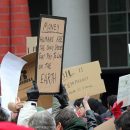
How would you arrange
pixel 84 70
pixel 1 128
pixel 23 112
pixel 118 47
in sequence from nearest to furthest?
1. pixel 1 128
2. pixel 23 112
3. pixel 84 70
4. pixel 118 47

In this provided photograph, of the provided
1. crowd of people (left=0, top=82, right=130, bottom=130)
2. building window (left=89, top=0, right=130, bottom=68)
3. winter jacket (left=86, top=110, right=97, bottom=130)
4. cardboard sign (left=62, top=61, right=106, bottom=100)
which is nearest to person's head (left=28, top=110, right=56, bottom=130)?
crowd of people (left=0, top=82, right=130, bottom=130)

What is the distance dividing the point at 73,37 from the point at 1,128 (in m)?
9.27

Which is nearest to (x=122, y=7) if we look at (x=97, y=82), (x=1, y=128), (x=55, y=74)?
(x=97, y=82)

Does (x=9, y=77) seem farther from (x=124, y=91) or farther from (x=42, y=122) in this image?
(x=124, y=91)

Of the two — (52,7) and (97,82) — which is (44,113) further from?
(52,7)

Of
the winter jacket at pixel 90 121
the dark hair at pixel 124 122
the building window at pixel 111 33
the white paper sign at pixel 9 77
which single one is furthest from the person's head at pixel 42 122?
the building window at pixel 111 33

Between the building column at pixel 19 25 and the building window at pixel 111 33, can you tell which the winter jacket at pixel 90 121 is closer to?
the building column at pixel 19 25

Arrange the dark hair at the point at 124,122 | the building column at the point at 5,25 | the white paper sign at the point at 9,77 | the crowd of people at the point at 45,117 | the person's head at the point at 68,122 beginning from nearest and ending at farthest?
the dark hair at the point at 124,122, the crowd of people at the point at 45,117, the person's head at the point at 68,122, the white paper sign at the point at 9,77, the building column at the point at 5,25

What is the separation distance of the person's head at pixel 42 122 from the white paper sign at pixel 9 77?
28.0 inches

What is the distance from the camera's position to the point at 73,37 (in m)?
13.4

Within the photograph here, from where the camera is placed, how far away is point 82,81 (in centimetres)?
924

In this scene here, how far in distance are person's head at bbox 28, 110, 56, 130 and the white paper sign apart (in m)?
0.71

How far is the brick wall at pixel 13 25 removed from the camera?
12812 mm

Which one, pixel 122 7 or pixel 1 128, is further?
pixel 122 7
